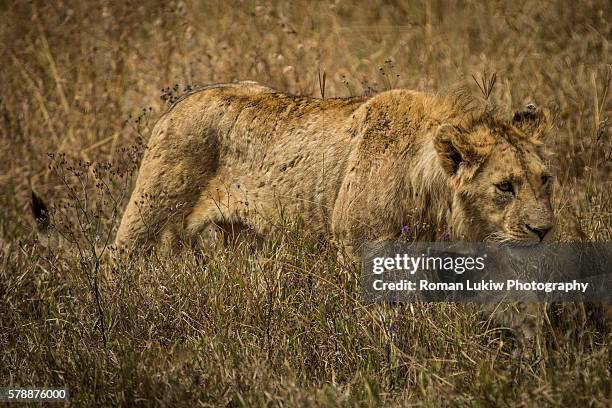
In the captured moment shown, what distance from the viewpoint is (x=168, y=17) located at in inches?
392

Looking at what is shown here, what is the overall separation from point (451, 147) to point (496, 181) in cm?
33

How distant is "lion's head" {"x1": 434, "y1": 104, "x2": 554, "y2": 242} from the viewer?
14.6ft

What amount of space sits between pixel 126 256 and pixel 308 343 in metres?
1.65

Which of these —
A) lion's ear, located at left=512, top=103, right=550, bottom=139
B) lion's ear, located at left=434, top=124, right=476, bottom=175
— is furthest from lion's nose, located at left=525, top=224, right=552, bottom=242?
lion's ear, located at left=512, top=103, right=550, bottom=139

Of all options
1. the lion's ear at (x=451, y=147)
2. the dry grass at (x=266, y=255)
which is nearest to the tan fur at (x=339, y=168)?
the lion's ear at (x=451, y=147)

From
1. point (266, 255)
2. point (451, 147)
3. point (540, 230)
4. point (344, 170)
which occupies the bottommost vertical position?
point (266, 255)

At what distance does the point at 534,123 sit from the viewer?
16.2 ft

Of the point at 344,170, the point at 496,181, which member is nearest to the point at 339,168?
the point at 344,170

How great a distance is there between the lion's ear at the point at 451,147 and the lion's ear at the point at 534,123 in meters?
0.48

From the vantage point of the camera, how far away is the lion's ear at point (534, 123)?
16.1ft

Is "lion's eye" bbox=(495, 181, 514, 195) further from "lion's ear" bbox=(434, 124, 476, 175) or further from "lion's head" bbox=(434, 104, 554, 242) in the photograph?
"lion's ear" bbox=(434, 124, 476, 175)

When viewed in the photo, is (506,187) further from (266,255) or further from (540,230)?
(266,255)

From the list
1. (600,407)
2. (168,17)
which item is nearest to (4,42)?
(168,17)

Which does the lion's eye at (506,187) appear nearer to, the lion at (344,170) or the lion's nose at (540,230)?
the lion at (344,170)
